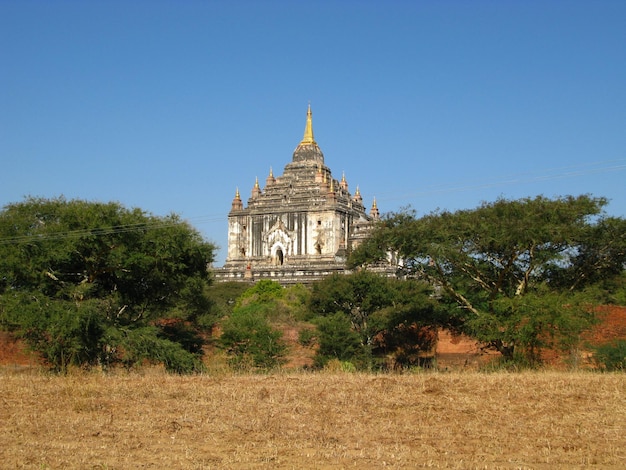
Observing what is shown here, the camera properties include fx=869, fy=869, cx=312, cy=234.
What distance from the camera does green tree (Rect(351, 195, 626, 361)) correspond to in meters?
23.1

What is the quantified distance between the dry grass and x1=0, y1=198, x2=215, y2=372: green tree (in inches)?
271

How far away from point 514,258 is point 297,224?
44.9 m

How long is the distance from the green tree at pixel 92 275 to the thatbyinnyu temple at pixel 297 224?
3815cm

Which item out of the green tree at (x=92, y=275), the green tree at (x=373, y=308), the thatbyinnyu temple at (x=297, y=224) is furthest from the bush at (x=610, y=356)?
the thatbyinnyu temple at (x=297, y=224)

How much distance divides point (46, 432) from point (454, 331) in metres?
20.0

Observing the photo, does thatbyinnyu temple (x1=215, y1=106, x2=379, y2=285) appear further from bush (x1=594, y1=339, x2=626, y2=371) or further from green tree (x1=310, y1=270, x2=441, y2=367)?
bush (x1=594, y1=339, x2=626, y2=371)

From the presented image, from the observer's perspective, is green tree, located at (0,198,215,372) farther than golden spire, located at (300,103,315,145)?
No

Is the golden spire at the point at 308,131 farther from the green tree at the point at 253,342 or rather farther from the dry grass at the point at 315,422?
the dry grass at the point at 315,422

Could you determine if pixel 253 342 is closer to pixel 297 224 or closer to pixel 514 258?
pixel 514 258

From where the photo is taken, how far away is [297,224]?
6912 cm

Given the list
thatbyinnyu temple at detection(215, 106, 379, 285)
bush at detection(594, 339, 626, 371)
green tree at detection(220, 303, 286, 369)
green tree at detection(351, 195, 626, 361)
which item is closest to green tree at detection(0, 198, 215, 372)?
green tree at detection(220, 303, 286, 369)

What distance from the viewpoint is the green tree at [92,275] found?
74.5ft

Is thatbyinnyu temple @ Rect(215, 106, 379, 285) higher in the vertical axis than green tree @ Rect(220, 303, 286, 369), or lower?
higher

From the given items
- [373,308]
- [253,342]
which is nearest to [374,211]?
[373,308]
